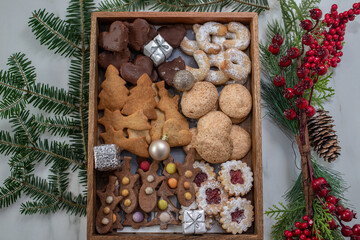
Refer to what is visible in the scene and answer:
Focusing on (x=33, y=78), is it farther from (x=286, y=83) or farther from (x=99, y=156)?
(x=286, y=83)

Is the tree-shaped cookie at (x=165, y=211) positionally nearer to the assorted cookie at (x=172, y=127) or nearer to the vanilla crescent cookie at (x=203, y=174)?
the assorted cookie at (x=172, y=127)

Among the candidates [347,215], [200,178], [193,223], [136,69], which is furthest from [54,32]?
[347,215]

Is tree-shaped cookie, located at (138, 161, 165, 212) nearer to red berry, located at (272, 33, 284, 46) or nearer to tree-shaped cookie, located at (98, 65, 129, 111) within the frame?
tree-shaped cookie, located at (98, 65, 129, 111)

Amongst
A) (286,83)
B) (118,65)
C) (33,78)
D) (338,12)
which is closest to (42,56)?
(33,78)

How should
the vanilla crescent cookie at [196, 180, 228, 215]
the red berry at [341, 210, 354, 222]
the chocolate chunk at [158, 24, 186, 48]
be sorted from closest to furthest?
the red berry at [341, 210, 354, 222], the vanilla crescent cookie at [196, 180, 228, 215], the chocolate chunk at [158, 24, 186, 48]

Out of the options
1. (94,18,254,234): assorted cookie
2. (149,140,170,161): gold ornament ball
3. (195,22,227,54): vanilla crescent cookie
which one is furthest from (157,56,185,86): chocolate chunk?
(149,140,170,161): gold ornament ball

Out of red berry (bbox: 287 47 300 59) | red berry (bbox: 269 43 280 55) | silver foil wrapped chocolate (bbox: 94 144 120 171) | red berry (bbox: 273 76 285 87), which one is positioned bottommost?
silver foil wrapped chocolate (bbox: 94 144 120 171)
